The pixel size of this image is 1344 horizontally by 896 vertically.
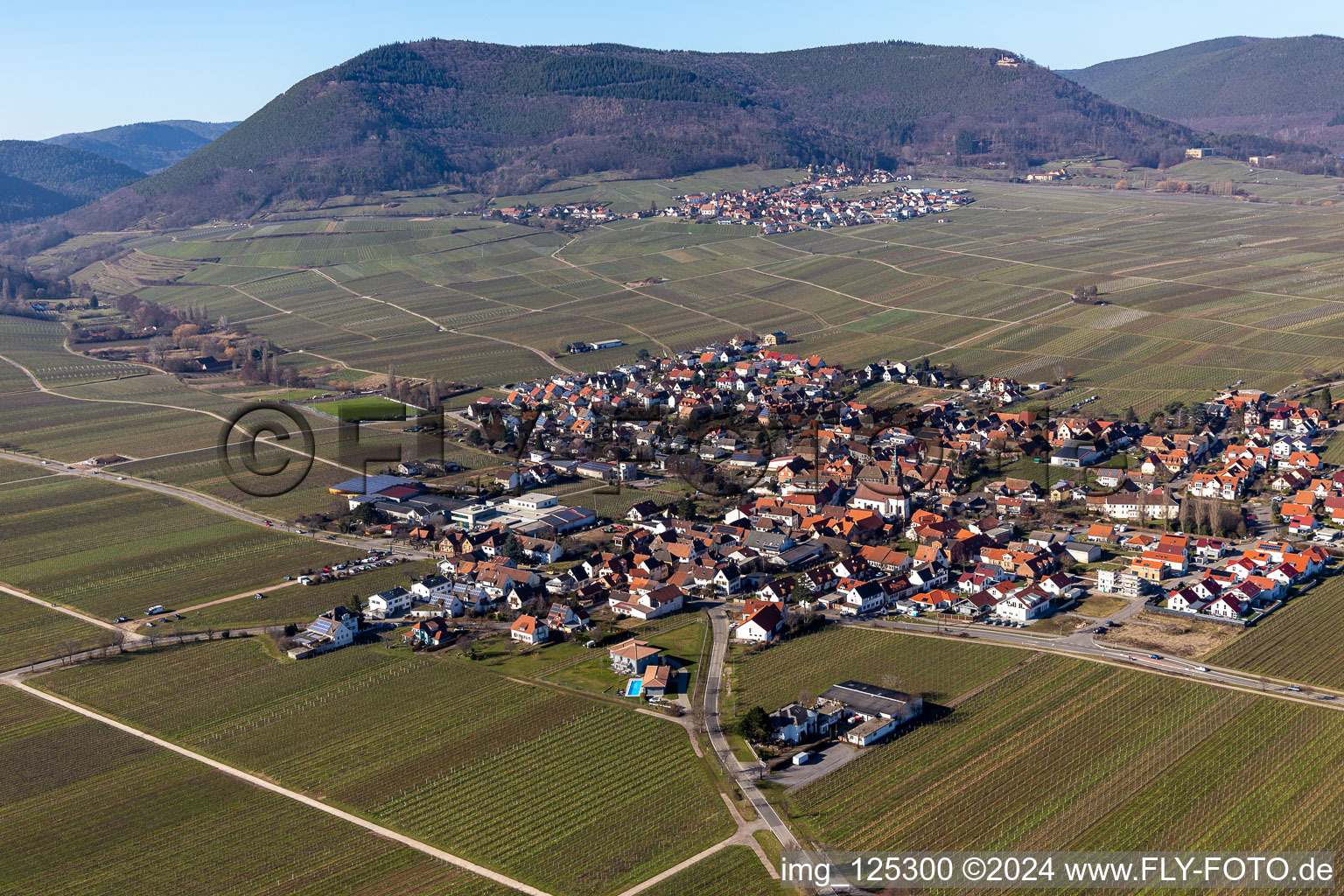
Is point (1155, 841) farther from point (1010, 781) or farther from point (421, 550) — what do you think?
point (421, 550)

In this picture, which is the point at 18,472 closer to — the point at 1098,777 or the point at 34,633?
the point at 34,633

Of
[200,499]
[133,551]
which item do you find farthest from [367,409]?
[133,551]

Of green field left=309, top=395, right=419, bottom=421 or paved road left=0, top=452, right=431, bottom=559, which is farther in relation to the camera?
green field left=309, top=395, right=419, bottom=421

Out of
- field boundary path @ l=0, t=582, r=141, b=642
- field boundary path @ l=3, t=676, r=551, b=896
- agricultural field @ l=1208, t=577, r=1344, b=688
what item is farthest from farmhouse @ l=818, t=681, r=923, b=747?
field boundary path @ l=0, t=582, r=141, b=642

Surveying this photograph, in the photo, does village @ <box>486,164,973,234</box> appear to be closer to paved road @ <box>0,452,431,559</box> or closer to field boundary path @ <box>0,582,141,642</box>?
paved road @ <box>0,452,431,559</box>

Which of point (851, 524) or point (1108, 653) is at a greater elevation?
point (851, 524)

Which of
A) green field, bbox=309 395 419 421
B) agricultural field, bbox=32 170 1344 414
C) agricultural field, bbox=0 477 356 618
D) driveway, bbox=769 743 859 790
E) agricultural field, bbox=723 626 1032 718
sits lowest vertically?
driveway, bbox=769 743 859 790
